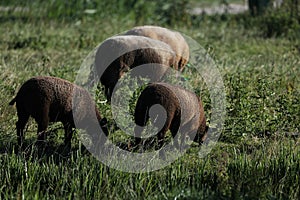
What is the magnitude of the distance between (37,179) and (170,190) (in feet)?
3.41

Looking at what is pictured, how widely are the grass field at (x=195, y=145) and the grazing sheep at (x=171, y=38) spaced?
361mm

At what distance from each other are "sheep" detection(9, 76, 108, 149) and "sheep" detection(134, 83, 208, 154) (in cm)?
36

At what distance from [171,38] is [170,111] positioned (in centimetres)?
314

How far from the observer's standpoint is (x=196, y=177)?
533 cm

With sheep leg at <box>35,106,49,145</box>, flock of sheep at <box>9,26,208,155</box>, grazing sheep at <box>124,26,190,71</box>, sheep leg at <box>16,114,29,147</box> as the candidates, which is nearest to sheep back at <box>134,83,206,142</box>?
flock of sheep at <box>9,26,208,155</box>

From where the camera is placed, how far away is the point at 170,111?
242 inches

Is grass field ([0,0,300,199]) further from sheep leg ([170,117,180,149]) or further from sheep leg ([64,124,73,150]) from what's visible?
sheep leg ([170,117,180,149])

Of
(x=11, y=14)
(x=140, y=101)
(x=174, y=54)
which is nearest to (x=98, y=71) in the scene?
(x=174, y=54)

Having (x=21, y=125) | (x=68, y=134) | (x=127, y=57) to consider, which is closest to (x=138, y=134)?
(x=68, y=134)

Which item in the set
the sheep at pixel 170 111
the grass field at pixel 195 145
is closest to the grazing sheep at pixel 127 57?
the grass field at pixel 195 145

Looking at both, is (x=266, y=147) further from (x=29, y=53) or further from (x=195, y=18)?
(x=195, y=18)

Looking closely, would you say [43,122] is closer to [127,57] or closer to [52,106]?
[52,106]

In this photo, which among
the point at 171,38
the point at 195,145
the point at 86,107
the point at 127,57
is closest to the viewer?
the point at 86,107

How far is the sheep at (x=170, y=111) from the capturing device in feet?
20.2
